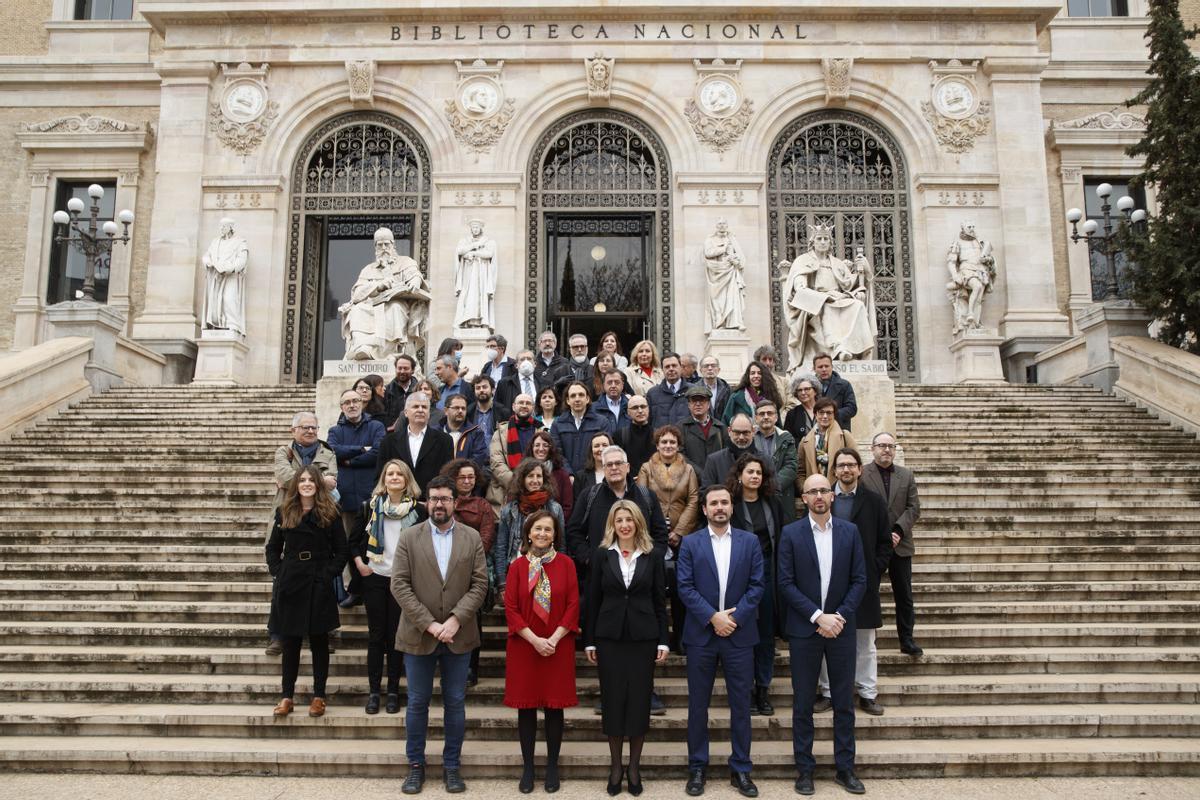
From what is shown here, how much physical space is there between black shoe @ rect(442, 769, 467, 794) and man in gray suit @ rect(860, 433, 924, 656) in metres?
3.40

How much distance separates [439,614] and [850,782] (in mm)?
2643

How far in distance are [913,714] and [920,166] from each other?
15326mm

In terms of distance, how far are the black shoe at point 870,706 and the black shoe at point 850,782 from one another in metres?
0.75

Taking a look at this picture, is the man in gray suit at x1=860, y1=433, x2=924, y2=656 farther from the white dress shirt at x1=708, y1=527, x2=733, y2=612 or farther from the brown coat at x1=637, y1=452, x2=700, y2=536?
the white dress shirt at x1=708, y1=527, x2=733, y2=612

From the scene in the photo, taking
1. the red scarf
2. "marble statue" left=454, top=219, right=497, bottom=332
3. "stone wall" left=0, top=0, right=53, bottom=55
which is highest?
"stone wall" left=0, top=0, right=53, bottom=55

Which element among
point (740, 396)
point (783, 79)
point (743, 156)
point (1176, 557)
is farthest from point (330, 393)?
point (783, 79)

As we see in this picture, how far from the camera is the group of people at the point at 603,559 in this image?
558 centimetres

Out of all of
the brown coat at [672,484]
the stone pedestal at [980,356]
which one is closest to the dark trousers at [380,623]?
the brown coat at [672,484]

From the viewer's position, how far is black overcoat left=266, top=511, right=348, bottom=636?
20.2ft

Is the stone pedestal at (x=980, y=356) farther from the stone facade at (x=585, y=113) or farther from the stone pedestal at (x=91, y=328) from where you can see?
the stone pedestal at (x=91, y=328)

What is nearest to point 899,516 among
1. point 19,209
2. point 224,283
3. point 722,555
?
point 722,555

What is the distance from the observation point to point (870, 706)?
634 centimetres

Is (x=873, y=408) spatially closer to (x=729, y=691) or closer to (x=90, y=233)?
(x=729, y=691)

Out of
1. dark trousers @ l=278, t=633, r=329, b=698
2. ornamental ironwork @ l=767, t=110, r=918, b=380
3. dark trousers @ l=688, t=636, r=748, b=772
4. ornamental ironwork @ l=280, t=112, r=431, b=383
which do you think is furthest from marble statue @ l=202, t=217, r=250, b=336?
dark trousers @ l=688, t=636, r=748, b=772
